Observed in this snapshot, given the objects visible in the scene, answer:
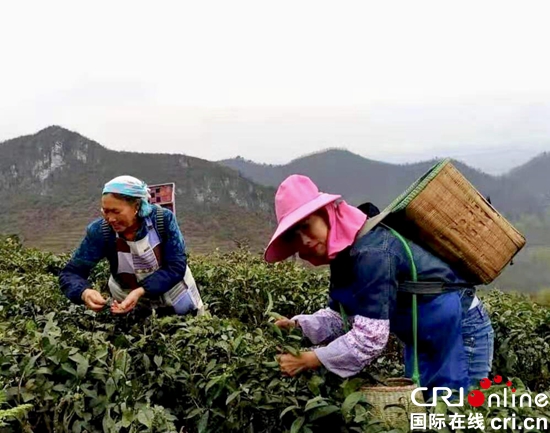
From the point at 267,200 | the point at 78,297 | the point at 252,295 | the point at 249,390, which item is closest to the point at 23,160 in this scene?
the point at 267,200

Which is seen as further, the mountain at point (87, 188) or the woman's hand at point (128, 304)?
the mountain at point (87, 188)

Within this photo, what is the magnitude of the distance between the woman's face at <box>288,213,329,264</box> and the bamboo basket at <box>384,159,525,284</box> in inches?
10.1

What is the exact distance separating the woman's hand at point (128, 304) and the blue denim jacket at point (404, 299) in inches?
36.8

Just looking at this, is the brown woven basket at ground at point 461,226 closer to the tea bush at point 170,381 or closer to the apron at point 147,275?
the tea bush at point 170,381


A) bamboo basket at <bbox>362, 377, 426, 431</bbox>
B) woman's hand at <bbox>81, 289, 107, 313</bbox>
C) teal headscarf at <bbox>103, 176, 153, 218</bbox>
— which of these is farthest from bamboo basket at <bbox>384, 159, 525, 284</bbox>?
woman's hand at <bbox>81, 289, 107, 313</bbox>

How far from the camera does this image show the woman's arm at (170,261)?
285 cm

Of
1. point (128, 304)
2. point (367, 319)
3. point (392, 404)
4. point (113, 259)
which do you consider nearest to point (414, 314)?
point (367, 319)

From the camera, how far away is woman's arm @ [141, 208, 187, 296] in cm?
285

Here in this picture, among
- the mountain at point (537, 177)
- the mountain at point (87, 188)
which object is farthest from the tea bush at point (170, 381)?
the mountain at point (87, 188)

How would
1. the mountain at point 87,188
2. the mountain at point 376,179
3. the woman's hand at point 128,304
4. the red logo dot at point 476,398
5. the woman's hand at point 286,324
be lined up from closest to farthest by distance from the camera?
1. the red logo dot at point 476,398
2. the woman's hand at point 286,324
3. the woman's hand at point 128,304
4. the mountain at point 376,179
5. the mountain at point 87,188

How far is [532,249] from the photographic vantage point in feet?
11.8

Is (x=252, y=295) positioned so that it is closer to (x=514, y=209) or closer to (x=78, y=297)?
(x=78, y=297)

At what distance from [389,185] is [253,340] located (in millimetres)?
4378

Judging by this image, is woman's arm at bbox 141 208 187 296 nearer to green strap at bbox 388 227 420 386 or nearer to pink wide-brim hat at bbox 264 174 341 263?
pink wide-brim hat at bbox 264 174 341 263
